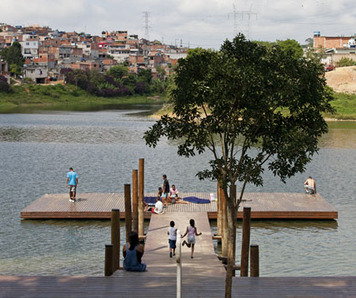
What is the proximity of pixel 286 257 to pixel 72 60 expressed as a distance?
163 metres

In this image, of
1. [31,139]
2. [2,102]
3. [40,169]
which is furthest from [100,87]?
[40,169]

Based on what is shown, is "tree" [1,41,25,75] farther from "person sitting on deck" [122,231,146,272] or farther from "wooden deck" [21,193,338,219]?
"person sitting on deck" [122,231,146,272]

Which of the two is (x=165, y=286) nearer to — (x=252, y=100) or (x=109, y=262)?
(x=109, y=262)

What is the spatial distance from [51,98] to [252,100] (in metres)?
122

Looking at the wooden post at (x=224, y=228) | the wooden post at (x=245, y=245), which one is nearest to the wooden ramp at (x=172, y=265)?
the wooden post at (x=224, y=228)

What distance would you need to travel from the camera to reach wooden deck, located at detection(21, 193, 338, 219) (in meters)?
25.7

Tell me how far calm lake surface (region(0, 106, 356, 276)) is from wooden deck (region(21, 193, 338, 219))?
332mm

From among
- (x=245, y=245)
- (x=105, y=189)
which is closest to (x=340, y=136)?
(x=105, y=189)

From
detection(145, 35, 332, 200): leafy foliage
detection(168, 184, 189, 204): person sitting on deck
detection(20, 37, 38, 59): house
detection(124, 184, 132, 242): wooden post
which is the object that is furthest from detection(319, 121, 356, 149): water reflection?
detection(20, 37, 38, 59): house

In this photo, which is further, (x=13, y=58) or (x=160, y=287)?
(x=13, y=58)

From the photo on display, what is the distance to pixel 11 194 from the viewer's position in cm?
A: 3164

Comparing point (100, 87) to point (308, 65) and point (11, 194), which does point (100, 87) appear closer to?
point (11, 194)

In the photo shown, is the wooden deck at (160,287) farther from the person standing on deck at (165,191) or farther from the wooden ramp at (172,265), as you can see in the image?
the person standing on deck at (165,191)

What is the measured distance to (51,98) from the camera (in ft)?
436
